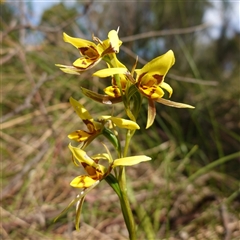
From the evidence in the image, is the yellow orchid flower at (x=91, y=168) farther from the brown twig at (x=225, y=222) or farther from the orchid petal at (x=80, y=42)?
the brown twig at (x=225, y=222)

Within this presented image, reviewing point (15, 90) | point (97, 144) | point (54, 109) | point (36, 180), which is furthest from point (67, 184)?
point (15, 90)

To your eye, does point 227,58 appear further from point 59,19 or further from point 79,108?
point 79,108

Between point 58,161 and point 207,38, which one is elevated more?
point 207,38

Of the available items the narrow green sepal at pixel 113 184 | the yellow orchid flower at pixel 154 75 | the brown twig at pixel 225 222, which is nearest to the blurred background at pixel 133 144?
the brown twig at pixel 225 222

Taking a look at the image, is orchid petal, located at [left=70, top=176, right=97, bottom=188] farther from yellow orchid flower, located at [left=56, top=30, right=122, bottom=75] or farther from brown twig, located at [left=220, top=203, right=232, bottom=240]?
brown twig, located at [left=220, top=203, right=232, bottom=240]

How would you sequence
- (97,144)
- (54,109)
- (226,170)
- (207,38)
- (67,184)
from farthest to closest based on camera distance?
(207,38) < (54,109) < (97,144) < (226,170) < (67,184)
